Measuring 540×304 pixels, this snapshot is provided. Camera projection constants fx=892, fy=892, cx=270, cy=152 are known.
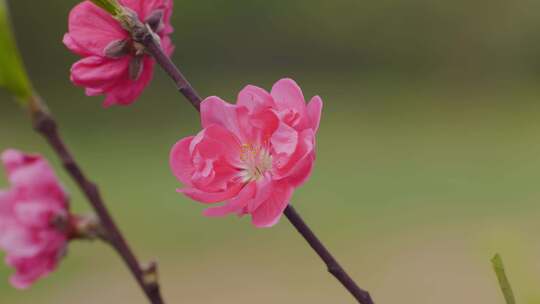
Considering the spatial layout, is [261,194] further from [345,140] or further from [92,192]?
[345,140]

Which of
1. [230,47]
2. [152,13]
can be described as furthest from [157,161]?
[152,13]

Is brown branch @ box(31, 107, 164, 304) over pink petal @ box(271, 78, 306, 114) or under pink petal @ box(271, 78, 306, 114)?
over

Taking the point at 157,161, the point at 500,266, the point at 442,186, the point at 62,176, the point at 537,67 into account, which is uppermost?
the point at 500,266

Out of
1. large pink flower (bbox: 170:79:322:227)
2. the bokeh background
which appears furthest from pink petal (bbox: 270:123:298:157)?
the bokeh background

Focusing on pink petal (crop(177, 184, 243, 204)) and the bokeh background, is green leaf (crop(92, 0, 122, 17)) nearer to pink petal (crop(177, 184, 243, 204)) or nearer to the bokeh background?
pink petal (crop(177, 184, 243, 204))

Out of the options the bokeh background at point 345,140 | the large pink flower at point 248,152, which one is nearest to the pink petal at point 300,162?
the large pink flower at point 248,152

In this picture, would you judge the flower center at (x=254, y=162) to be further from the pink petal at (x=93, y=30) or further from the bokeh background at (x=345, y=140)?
the bokeh background at (x=345, y=140)

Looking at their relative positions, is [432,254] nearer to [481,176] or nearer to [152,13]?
[481,176]
